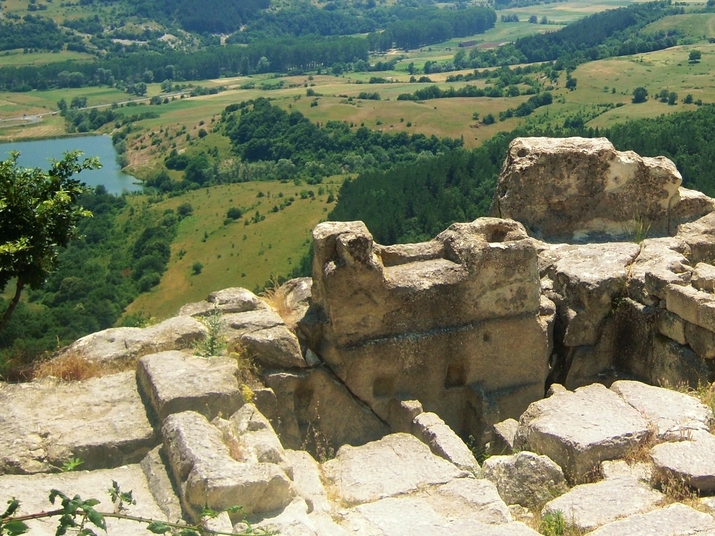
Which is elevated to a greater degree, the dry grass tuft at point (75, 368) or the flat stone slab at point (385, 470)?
the dry grass tuft at point (75, 368)

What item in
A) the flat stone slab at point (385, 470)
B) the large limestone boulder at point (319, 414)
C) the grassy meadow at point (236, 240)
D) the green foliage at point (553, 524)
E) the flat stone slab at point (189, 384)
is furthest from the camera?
the grassy meadow at point (236, 240)

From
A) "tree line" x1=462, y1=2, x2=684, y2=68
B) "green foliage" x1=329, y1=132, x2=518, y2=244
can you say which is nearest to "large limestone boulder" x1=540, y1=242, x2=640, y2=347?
"green foliage" x1=329, y1=132, x2=518, y2=244

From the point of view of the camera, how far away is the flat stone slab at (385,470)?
812cm

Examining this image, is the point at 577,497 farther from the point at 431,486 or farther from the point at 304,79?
the point at 304,79

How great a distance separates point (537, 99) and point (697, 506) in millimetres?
124278

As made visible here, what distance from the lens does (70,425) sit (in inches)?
322

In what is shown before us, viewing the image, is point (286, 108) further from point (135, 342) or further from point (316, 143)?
point (135, 342)

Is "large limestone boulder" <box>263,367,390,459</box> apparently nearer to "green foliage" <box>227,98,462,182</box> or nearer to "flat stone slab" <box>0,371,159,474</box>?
"flat stone slab" <box>0,371,159,474</box>

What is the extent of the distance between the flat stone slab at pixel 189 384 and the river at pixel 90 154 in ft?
351

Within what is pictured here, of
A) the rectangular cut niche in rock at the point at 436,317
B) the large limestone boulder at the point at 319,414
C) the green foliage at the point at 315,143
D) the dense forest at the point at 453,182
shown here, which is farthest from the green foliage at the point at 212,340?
the green foliage at the point at 315,143

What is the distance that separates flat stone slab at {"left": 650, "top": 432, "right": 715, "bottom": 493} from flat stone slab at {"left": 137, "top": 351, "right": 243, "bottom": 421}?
12.5 ft

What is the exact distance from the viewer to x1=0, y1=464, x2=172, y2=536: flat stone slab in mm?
6730

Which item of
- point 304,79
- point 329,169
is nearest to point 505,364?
point 329,169

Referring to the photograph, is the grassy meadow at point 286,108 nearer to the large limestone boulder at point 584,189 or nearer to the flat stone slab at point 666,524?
the large limestone boulder at point 584,189
